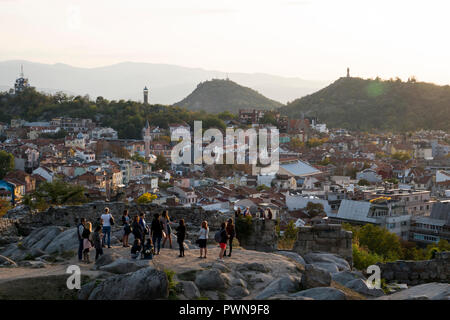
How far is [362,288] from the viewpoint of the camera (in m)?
9.27

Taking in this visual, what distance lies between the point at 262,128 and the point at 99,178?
166ft

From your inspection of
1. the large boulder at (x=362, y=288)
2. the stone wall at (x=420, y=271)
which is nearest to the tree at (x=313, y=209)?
the stone wall at (x=420, y=271)

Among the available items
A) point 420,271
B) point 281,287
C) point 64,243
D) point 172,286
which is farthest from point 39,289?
point 420,271

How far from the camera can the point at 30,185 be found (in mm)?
54344

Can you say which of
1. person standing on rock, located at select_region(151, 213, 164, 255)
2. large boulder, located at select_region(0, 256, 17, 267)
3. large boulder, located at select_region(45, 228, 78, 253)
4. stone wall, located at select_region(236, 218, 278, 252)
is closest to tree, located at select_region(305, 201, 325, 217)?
stone wall, located at select_region(236, 218, 278, 252)

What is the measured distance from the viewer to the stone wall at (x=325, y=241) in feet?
41.9

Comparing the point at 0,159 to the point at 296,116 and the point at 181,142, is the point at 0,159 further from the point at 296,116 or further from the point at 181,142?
the point at 296,116

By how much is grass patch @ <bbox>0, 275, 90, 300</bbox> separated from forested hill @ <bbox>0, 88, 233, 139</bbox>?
95.0 meters

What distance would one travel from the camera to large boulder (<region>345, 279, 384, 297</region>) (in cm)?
923

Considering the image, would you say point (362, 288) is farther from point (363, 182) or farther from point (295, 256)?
point (363, 182)

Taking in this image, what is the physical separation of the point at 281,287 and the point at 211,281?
3.43 ft

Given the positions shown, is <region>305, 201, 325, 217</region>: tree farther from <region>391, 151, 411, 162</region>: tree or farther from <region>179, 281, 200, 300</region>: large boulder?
<region>391, 151, 411, 162</region>: tree

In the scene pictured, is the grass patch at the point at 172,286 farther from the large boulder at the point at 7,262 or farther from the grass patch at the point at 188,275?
the large boulder at the point at 7,262
